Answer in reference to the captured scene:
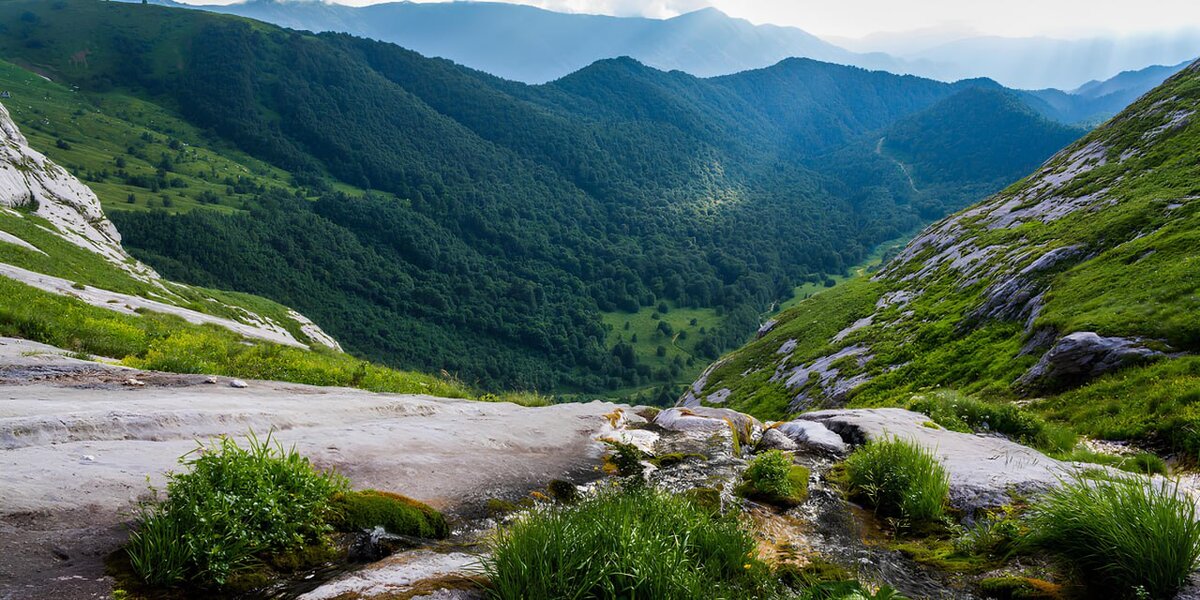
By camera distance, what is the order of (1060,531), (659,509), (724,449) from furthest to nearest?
(724,449), (659,509), (1060,531)

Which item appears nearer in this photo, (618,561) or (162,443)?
(618,561)

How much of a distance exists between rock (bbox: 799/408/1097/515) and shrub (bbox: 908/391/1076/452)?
2.05 ft

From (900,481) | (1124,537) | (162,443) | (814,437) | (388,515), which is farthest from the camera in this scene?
(814,437)

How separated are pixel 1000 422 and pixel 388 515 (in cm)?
1735

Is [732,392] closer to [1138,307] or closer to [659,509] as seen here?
[1138,307]

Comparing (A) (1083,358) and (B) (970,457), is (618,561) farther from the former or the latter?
(A) (1083,358)

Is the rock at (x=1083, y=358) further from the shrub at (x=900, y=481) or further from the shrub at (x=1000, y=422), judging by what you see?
the shrub at (x=900, y=481)

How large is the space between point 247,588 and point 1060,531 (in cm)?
1008

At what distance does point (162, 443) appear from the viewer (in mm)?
9109

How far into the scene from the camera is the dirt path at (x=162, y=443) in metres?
6.09

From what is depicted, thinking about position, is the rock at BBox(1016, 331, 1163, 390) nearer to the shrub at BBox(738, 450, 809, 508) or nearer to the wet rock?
the shrub at BBox(738, 450, 809, 508)

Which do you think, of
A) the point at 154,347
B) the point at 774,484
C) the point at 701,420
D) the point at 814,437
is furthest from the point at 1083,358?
the point at 154,347

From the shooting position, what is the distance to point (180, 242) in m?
191

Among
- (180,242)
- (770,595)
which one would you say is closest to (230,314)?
(770,595)
